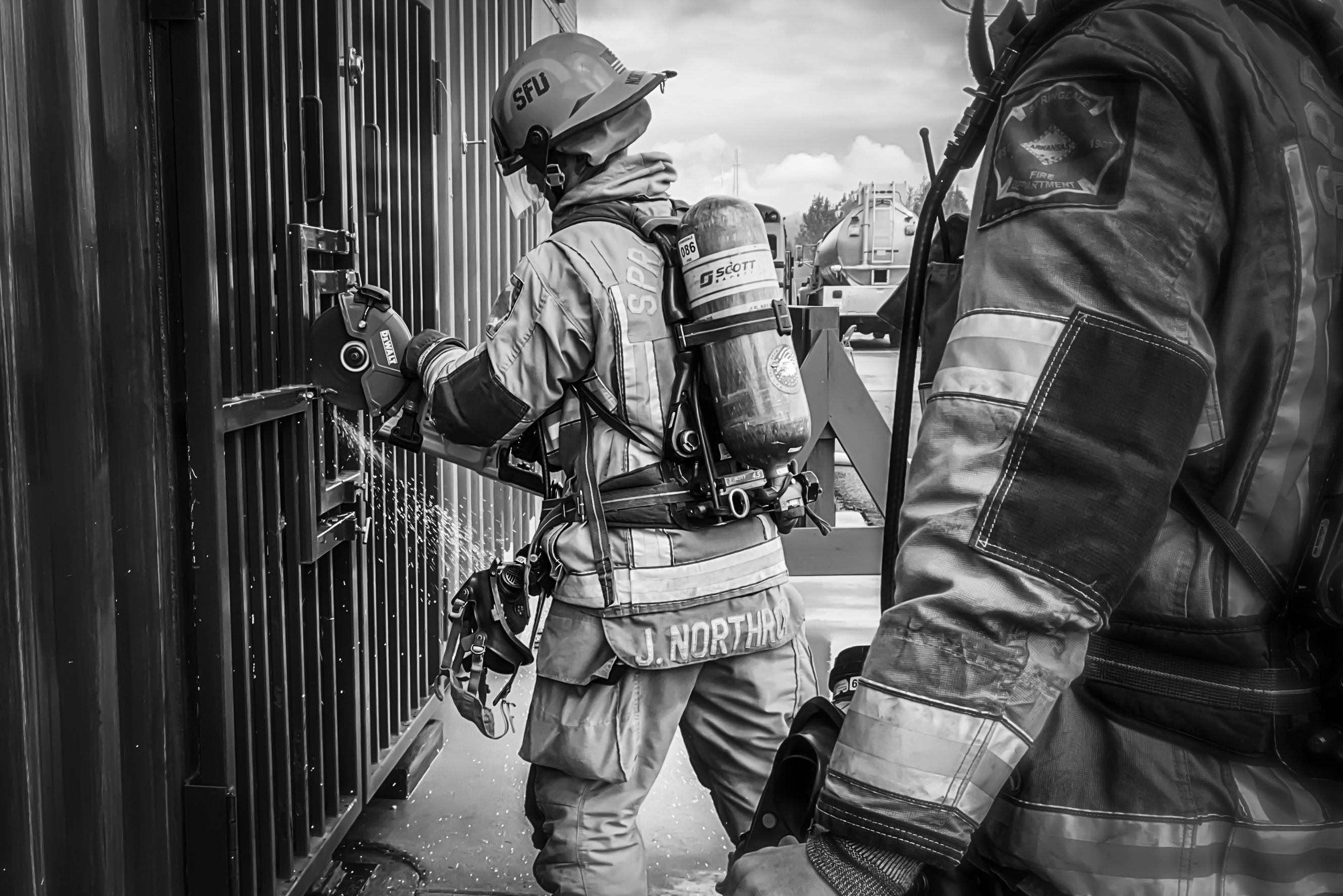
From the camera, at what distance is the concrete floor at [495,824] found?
344 centimetres

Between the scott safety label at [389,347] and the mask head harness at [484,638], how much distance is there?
586 mm

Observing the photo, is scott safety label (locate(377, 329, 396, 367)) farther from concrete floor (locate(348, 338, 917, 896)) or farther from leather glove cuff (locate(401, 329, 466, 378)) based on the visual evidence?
concrete floor (locate(348, 338, 917, 896))

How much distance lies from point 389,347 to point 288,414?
0.99ft

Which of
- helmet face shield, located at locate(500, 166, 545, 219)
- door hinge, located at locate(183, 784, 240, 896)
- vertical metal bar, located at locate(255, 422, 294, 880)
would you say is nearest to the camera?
door hinge, located at locate(183, 784, 240, 896)

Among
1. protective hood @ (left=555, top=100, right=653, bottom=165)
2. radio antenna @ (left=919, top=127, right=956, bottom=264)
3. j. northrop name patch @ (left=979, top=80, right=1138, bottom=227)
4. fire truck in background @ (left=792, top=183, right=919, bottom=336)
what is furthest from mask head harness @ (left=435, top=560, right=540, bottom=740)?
fire truck in background @ (left=792, top=183, right=919, bottom=336)

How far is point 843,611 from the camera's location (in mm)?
6355

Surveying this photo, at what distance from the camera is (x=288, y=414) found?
2.75 metres

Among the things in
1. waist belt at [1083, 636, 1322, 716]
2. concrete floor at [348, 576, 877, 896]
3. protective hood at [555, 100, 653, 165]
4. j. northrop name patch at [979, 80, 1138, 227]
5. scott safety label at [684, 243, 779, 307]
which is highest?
protective hood at [555, 100, 653, 165]

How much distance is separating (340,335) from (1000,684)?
224 cm

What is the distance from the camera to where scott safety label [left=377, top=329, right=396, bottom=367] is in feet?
9.25

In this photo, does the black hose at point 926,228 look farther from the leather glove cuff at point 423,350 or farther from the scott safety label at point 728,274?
the leather glove cuff at point 423,350

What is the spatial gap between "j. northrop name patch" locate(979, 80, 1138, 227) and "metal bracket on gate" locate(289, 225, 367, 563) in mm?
2142

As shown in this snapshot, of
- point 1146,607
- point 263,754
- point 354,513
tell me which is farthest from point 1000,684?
point 354,513

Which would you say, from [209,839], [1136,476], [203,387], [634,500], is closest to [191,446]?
[203,387]
